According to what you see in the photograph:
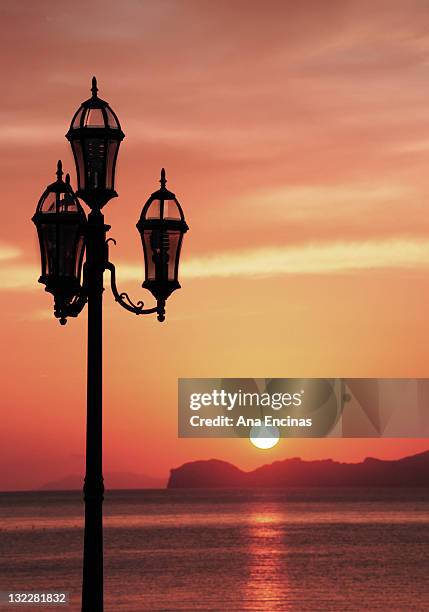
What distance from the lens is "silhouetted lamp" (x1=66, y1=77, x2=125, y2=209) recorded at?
1091cm

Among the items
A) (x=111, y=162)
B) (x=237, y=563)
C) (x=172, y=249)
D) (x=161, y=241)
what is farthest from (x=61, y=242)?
(x=237, y=563)

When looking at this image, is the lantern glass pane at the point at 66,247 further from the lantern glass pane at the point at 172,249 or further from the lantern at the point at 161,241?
the lantern glass pane at the point at 172,249

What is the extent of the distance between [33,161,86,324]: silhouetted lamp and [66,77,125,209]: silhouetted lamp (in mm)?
189

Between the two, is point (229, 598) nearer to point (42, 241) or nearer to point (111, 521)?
point (42, 241)

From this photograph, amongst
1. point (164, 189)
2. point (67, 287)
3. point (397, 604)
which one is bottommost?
point (397, 604)

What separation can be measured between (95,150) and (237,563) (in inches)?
3198

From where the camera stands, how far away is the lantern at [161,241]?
11.3m

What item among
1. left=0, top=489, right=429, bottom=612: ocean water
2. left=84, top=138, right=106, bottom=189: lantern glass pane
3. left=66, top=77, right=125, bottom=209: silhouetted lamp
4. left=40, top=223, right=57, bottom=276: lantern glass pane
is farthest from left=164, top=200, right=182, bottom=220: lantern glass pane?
left=0, top=489, right=429, bottom=612: ocean water

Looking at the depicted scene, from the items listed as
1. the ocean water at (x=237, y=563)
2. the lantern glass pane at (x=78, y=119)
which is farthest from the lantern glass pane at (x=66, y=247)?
the ocean water at (x=237, y=563)

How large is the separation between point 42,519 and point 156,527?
33.9 m

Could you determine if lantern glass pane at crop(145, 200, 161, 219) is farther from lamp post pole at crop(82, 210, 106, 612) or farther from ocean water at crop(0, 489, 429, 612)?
ocean water at crop(0, 489, 429, 612)

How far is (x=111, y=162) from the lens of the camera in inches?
432

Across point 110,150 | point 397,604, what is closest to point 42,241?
point 110,150

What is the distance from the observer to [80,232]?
10781mm
